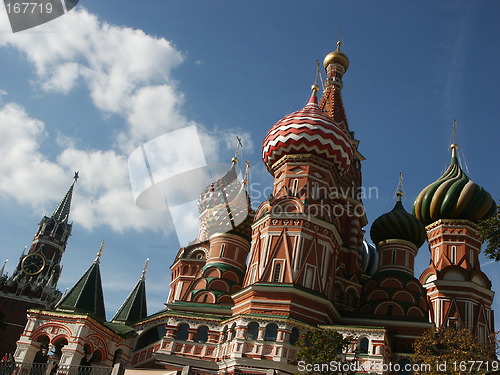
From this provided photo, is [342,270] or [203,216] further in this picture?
[203,216]

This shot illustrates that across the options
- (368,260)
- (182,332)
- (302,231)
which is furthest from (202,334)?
(368,260)

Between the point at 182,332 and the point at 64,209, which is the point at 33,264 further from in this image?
the point at 182,332

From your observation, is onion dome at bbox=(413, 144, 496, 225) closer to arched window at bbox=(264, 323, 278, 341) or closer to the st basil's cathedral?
the st basil's cathedral

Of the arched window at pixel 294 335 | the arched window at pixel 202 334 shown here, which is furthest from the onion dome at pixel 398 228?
the arched window at pixel 202 334

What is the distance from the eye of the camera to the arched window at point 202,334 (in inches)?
872

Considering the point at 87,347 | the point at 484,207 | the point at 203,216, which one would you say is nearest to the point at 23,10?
the point at 87,347

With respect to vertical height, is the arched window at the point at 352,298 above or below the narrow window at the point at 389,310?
above

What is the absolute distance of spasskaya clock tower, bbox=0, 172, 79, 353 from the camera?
48281 millimetres

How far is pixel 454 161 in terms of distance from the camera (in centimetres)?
3095

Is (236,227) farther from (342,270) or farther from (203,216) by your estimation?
(342,270)

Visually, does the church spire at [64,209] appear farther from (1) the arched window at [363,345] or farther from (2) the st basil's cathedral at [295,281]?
(1) the arched window at [363,345]

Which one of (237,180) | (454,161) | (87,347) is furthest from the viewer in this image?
(237,180)

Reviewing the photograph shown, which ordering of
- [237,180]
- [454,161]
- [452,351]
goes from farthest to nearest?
1. [237,180]
2. [454,161]
3. [452,351]

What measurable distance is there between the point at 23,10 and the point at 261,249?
1443cm
